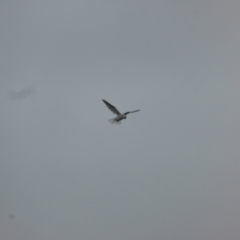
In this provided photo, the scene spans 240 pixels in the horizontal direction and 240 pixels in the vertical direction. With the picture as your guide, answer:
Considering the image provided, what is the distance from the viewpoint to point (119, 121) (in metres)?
5.54
